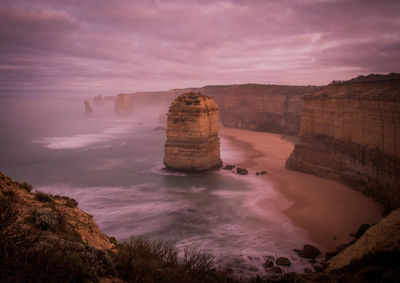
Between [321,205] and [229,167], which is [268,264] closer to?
[321,205]

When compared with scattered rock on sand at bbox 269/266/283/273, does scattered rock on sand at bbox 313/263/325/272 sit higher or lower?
higher

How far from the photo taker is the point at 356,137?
20625mm

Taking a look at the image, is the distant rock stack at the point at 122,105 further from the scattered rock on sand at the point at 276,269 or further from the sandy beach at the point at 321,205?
the scattered rock on sand at the point at 276,269

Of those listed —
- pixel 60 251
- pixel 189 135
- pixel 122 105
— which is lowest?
pixel 60 251

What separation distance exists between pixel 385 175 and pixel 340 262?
1082 cm

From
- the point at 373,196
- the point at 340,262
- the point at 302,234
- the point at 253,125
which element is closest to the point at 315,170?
the point at 373,196

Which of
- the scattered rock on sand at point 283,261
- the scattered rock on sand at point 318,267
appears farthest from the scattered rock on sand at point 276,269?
the scattered rock on sand at point 318,267

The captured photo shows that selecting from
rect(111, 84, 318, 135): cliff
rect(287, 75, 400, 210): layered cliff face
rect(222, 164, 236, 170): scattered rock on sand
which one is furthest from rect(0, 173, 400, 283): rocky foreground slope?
rect(111, 84, 318, 135): cliff

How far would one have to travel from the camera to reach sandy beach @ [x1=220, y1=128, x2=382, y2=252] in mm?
14062

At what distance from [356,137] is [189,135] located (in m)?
16.0

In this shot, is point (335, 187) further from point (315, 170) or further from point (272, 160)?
point (272, 160)

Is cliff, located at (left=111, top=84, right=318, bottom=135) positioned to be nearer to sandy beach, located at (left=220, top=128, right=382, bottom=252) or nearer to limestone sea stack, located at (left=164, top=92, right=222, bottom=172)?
sandy beach, located at (left=220, top=128, right=382, bottom=252)

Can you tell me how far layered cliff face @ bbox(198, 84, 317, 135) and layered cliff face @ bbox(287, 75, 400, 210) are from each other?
98.5 ft

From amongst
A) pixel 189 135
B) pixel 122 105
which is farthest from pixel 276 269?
pixel 122 105
